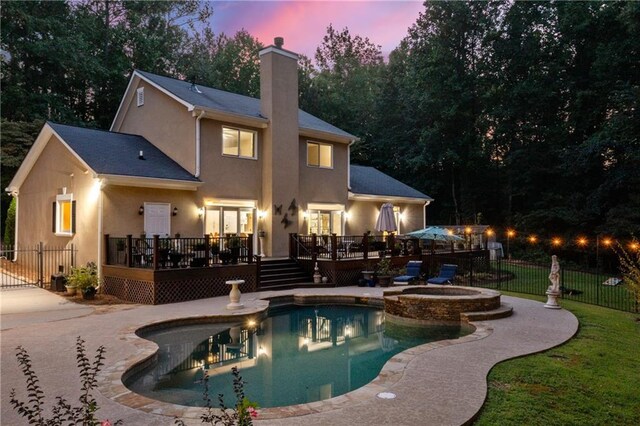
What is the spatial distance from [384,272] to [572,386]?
1100 centimetres

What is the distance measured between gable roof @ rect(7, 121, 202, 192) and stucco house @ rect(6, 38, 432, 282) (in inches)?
1.9

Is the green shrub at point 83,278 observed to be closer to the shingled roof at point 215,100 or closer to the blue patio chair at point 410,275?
the shingled roof at point 215,100

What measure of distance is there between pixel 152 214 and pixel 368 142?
2620cm

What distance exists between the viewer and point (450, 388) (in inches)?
237

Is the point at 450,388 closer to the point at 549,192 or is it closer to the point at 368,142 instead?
the point at 549,192

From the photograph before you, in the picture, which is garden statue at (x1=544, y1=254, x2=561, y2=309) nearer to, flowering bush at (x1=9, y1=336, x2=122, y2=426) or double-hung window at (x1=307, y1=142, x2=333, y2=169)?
flowering bush at (x1=9, y1=336, x2=122, y2=426)

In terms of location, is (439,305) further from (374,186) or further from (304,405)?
(374,186)

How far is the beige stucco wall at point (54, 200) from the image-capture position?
1502 cm

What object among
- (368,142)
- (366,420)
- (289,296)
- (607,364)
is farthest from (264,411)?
(368,142)

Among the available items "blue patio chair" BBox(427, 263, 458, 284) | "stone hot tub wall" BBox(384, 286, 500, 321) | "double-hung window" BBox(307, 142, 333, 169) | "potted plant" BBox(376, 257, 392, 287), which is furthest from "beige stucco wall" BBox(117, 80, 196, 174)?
"blue patio chair" BBox(427, 263, 458, 284)

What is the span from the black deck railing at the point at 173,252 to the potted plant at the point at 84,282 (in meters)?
0.79

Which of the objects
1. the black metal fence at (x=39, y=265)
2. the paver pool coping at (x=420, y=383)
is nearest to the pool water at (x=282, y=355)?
the paver pool coping at (x=420, y=383)

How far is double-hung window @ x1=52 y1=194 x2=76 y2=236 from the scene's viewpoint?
16391mm

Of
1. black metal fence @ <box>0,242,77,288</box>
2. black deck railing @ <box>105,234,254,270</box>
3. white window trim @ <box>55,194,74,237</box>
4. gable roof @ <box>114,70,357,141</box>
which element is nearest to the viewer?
black deck railing @ <box>105,234,254,270</box>
